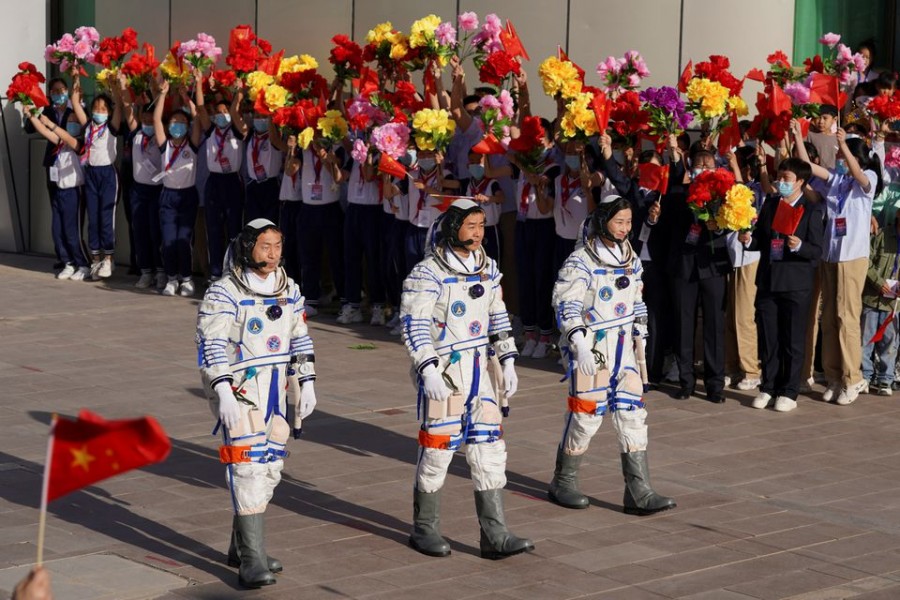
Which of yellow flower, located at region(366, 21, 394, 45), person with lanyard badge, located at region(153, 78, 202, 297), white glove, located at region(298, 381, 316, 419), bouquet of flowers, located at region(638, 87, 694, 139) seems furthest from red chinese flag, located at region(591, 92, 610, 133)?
person with lanyard badge, located at region(153, 78, 202, 297)

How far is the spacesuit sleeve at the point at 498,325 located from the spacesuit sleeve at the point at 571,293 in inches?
19.5

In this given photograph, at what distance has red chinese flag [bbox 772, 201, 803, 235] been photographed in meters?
13.0

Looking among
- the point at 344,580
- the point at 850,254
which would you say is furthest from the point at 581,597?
the point at 850,254

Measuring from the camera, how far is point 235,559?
8797 mm

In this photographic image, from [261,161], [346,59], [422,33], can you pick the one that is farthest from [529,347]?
[261,161]

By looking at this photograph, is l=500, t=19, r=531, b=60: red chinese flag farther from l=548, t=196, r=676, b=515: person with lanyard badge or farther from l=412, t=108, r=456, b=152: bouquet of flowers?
l=548, t=196, r=676, b=515: person with lanyard badge

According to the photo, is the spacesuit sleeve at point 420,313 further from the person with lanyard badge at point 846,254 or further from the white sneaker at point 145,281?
the white sneaker at point 145,281

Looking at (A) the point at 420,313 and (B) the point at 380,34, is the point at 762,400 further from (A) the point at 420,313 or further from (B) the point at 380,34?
(B) the point at 380,34

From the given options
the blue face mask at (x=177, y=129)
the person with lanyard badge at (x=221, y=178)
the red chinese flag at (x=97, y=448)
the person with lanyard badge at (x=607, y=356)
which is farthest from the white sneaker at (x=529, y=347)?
the red chinese flag at (x=97, y=448)

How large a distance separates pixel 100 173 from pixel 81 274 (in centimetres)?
133

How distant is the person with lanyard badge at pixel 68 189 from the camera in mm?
19359

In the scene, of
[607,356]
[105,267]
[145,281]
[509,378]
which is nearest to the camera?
[509,378]

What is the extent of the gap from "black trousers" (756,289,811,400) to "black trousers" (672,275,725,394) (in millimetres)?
356

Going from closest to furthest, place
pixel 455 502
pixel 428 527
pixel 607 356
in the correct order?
pixel 428 527, pixel 607 356, pixel 455 502
